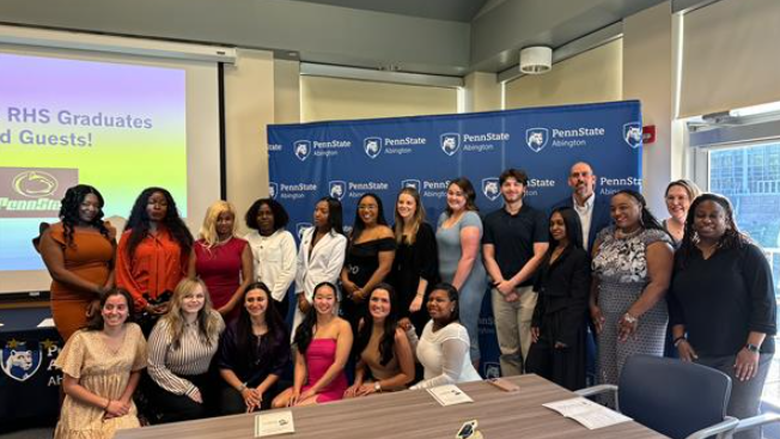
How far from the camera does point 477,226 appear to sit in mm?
3260

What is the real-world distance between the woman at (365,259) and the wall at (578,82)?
2381mm

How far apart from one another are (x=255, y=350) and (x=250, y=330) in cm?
11

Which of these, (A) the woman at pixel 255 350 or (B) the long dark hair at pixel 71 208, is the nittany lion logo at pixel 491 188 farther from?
(B) the long dark hair at pixel 71 208

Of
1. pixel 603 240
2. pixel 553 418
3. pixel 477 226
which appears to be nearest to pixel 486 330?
pixel 477 226

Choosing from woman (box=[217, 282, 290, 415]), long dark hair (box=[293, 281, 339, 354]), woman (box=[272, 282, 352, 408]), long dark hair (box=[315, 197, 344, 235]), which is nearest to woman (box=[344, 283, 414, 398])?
woman (box=[272, 282, 352, 408])

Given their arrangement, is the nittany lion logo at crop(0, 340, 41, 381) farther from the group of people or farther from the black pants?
the black pants

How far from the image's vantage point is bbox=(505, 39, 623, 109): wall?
4285mm

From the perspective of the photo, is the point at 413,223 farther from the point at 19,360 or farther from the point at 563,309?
the point at 19,360

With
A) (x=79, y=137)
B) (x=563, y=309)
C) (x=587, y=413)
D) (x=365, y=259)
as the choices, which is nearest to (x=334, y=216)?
(x=365, y=259)

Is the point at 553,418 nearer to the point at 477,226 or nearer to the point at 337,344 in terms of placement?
the point at 337,344

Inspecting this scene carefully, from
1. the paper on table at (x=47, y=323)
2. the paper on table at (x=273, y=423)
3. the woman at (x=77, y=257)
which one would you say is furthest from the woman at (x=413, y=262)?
the paper on table at (x=47, y=323)

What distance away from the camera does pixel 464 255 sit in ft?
10.6

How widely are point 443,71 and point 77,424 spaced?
14.8ft

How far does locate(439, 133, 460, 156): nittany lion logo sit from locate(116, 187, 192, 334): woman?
198 cm
